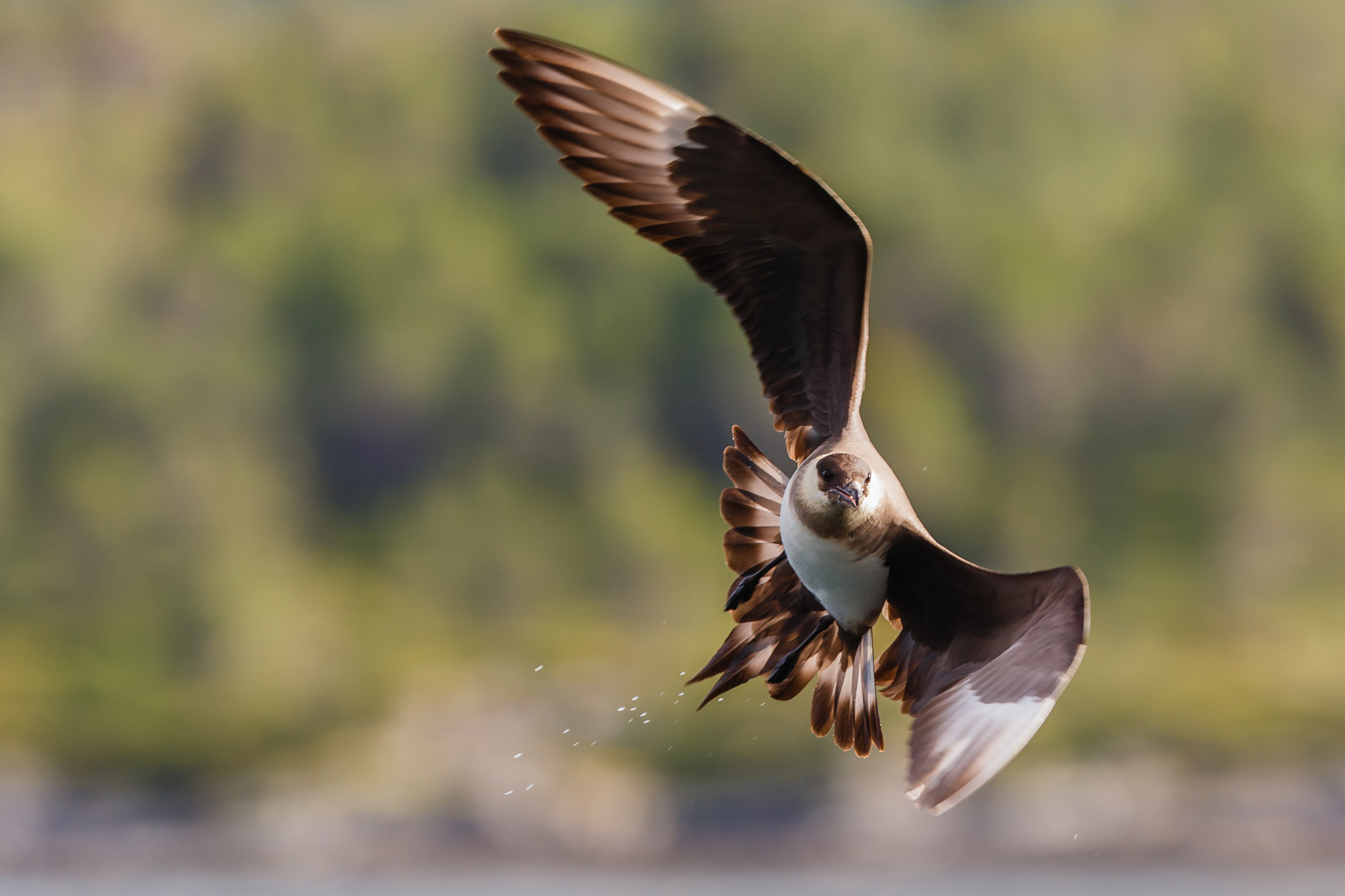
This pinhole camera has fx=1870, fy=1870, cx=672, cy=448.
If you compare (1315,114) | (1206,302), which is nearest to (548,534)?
(1206,302)

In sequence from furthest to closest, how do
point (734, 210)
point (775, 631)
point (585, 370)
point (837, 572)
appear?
point (585, 370) → point (775, 631) → point (734, 210) → point (837, 572)

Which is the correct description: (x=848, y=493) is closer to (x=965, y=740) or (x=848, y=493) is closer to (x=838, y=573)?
(x=838, y=573)

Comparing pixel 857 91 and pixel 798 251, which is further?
pixel 857 91

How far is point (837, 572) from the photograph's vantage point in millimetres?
5867

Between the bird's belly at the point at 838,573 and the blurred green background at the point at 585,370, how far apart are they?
87.9ft

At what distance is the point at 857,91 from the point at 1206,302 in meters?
9.59

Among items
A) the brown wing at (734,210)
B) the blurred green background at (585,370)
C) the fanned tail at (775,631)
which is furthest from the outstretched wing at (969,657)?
the blurred green background at (585,370)

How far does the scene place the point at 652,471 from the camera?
132ft

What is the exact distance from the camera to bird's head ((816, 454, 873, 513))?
5.59 metres

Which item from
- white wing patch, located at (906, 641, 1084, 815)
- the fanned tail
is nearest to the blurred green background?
the fanned tail

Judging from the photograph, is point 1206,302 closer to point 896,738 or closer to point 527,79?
point 896,738

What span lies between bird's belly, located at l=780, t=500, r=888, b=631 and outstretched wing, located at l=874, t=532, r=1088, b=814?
67 mm

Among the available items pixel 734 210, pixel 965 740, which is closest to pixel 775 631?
pixel 734 210

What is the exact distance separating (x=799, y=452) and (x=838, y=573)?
0.69m
